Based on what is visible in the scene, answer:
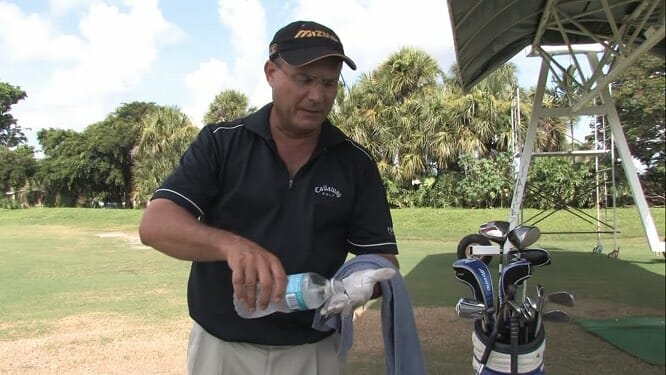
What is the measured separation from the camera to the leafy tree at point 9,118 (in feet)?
181

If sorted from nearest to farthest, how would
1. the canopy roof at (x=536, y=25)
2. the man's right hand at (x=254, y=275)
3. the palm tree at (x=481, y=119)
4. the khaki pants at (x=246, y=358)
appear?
the man's right hand at (x=254, y=275) → the khaki pants at (x=246, y=358) → the canopy roof at (x=536, y=25) → the palm tree at (x=481, y=119)

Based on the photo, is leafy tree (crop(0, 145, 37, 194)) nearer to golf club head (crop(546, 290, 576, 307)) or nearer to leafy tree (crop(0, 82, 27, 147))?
leafy tree (crop(0, 82, 27, 147))

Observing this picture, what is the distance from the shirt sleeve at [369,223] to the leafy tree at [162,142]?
32.3m

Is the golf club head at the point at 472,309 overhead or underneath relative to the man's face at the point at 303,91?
underneath

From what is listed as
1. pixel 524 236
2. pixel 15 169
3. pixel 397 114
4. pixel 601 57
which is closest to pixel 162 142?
pixel 397 114

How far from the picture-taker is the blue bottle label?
158 centimetres

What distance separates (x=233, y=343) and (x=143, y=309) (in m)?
6.35

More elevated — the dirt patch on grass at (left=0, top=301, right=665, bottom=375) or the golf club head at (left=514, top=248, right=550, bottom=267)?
the golf club head at (left=514, top=248, right=550, bottom=267)

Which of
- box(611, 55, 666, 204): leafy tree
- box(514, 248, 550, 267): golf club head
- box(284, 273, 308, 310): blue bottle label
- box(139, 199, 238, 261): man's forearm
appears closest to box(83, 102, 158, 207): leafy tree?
box(514, 248, 550, 267): golf club head

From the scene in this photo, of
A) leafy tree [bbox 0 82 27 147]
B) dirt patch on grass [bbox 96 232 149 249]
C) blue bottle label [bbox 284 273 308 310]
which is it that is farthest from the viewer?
leafy tree [bbox 0 82 27 147]

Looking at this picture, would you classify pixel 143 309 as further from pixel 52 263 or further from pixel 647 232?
pixel 647 232

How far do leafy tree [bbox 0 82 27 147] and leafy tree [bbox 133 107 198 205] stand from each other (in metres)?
28.0

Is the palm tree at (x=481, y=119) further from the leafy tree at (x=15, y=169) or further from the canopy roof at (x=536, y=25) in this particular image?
the leafy tree at (x=15, y=169)

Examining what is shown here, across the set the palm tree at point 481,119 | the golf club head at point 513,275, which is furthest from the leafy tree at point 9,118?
the golf club head at point 513,275
